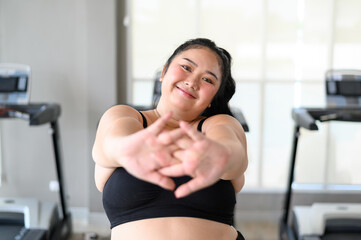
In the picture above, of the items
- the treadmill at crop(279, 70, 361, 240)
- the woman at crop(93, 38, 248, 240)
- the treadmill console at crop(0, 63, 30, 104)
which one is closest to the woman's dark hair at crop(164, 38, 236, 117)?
the woman at crop(93, 38, 248, 240)

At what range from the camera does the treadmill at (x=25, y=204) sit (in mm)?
2734

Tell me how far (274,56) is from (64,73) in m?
1.71

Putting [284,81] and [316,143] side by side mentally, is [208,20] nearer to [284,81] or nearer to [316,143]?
[284,81]

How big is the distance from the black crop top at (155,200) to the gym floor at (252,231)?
210cm

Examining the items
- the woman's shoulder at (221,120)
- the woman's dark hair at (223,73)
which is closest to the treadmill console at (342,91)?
the woman's dark hair at (223,73)

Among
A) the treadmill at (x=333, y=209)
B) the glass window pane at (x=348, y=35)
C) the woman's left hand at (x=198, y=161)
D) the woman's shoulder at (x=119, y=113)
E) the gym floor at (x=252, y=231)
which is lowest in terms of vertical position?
the gym floor at (x=252, y=231)

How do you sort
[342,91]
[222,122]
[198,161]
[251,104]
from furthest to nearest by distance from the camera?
[251,104] < [342,91] < [222,122] < [198,161]

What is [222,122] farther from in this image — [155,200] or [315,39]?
[315,39]

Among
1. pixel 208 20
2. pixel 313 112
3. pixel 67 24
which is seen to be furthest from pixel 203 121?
pixel 67 24

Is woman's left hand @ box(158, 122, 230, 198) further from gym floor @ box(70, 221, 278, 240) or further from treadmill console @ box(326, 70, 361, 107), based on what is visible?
gym floor @ box(70, 221, 278, 240)

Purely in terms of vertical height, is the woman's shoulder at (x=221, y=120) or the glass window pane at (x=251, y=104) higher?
the woman's shoulder at (x=221, y=120)

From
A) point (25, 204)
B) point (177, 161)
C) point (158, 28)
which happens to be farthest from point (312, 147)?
point (177, 161)

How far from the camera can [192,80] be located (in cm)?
126

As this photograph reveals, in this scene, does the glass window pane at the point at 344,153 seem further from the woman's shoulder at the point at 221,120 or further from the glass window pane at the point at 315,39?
the woman's shoulder at the point at 221,120
